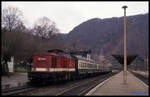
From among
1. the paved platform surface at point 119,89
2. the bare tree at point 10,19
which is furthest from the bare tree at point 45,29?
the paved platform surface at point 119,89

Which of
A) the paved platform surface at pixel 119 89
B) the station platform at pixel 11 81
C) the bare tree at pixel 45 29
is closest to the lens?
the paved platform surface at pixel 119 89

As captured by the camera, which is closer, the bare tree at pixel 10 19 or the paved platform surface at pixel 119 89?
the paved platform surface at pixel 119 89

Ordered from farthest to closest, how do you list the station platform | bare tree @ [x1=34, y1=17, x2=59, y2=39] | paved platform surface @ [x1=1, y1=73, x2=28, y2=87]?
bare tree @ [x1=34, y1=17, x2=59, y2=39], paved platform surface @ [x1=1, y1=73, x2=28, y2=87], the station platform

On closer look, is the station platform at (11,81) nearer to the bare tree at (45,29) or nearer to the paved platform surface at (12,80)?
the paved platform surface at (12,80)

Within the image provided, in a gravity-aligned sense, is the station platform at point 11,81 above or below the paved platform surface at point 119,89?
above

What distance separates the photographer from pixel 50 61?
27016 millimetres

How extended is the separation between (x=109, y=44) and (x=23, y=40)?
13628cm

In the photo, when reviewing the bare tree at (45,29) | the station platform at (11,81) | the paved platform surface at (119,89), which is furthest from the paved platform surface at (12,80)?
the bare tree at (45,29)

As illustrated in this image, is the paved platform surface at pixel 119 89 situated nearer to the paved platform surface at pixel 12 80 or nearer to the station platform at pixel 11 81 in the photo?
the station platform at pixel 11 81

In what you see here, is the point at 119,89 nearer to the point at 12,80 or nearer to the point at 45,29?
the point at 12,80

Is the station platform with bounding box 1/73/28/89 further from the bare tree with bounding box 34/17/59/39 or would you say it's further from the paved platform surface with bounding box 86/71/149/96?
the bare tree with bounding box 34/17/59/39

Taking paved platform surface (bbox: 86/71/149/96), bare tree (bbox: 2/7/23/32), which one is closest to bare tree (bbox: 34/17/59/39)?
bare tree (bbox: 2/7/23/32)

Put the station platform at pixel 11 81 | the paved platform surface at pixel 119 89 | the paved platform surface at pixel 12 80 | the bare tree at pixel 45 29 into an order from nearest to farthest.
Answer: the paved platform surface at pixel 119 89 < the station platform at pixel 11 81 < the paved platform surface at pixel 12 80 < the bare tree at pixel 45 29

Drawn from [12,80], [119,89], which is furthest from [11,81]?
[119,89]
